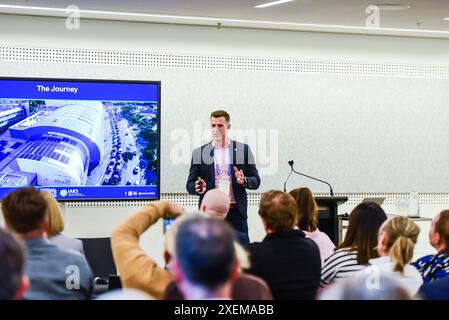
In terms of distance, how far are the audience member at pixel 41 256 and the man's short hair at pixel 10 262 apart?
22.5 inches

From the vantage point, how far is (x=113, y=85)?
6.12 metres

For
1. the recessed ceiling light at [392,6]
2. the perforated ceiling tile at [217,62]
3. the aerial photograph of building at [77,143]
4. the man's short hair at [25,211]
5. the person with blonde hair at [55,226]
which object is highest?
the recessed ceiling light at [392,6]

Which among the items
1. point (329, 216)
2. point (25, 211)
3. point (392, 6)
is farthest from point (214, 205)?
point (392, 6)

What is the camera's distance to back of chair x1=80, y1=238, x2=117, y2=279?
492cm

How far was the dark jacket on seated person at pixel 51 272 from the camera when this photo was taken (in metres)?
2.52

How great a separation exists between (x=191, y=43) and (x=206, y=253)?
19.5 ft

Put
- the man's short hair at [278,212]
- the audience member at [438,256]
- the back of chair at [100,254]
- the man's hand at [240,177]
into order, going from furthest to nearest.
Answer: the man's hand at [240,177]
the back of chair at [100,254]
the audience member at [438,256]
the man's short hair at [278,212]

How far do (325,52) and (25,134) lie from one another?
382cm

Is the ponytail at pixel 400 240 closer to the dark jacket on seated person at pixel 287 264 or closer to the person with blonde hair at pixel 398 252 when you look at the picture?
the person with blonde hair at pixel 398 252

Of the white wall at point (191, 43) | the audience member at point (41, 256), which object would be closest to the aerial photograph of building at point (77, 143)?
the white wall at point (191, 43)

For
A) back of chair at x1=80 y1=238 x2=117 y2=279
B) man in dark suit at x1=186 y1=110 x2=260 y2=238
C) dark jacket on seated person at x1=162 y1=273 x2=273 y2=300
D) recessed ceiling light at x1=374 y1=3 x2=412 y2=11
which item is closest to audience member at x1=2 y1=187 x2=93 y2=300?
dark jacket on seated person at x1=162 y1=273 x2=273 y2=300

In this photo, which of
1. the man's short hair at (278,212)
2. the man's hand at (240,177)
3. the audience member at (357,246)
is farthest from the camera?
the man's hand at (240,177)

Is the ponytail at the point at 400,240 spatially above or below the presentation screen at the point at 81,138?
below

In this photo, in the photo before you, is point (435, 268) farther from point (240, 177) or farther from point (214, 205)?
point (240, 177)
